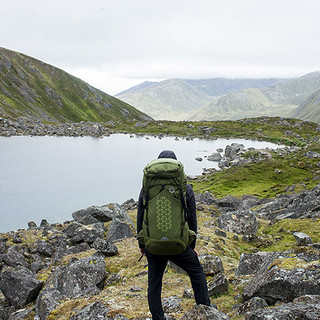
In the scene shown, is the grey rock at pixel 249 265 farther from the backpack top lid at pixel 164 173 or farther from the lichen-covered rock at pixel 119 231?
the lichen-covered rock at pixel 119 231

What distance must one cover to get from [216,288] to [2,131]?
181825mm

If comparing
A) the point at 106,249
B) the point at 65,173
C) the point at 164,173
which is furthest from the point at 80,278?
the point at 65,173

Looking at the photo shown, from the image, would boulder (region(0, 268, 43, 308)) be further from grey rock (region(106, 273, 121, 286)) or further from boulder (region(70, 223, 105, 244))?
boulder (region(70, 223, 105, 244))

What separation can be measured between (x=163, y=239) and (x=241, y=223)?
977 inches

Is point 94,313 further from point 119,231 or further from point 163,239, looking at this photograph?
point 119,231

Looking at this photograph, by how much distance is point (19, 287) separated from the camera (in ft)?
53.1

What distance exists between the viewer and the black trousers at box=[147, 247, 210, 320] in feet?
29.6

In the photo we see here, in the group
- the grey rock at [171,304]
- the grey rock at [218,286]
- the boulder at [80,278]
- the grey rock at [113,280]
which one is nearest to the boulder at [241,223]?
the grey rock at [113,280]

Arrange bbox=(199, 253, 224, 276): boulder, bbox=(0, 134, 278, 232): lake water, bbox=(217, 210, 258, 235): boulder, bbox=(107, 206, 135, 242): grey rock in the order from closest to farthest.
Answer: bbox=(199, 253, 224, 276): boulder → bbox=(107, 206, 135, 242): grey rock → bbox=(217, 210, 258, 235): boulder → bbox=(0, 134, 278, 232): lake water

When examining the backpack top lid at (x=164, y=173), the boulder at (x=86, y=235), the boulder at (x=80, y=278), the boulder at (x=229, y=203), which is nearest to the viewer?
the backpack top lid at (x=164, y=173)

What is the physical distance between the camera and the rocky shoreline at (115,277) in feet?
30.8

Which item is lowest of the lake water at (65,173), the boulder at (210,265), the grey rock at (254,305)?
the lake water at (65,173)

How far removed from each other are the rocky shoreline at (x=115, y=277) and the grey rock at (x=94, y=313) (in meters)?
0.04

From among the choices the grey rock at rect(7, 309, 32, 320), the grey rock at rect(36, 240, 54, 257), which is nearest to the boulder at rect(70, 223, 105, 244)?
the grey rock at rect(36, 240, 54, 257)
